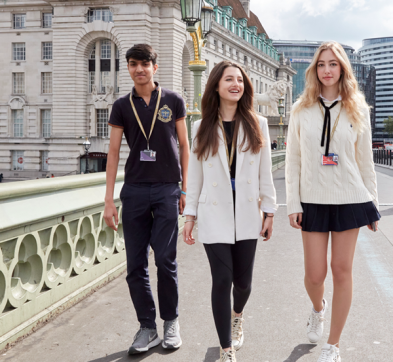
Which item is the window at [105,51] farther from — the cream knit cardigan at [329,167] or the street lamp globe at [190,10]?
the cream knit cardigan at [329,167]

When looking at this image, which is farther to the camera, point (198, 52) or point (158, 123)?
point (198, 52)

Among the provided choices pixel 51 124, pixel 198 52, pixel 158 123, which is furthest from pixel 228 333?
A: pixel 51 124

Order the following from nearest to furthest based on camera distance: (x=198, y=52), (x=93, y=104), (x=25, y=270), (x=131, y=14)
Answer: (x=25, y=270)
(x=198, y=52)
(x=131, y=14)
(x=93, y=104)

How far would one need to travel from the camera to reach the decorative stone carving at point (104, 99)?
2239 inches

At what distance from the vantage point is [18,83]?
60938mm

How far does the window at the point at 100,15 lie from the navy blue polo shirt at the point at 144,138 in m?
54.6

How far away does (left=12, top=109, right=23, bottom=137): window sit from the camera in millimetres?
60438

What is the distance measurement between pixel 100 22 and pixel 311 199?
55.2 m

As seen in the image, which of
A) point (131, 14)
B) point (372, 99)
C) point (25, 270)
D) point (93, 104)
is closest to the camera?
point (25, 270)

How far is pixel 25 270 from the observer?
4.33 metres

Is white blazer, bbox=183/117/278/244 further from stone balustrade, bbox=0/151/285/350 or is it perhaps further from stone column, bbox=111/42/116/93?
stone column, bbox=111/42/116/93

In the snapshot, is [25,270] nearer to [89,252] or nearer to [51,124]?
[89,252]

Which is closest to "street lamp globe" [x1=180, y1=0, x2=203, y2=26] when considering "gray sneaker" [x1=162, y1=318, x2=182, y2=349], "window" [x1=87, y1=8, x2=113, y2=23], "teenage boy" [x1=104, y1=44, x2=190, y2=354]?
"teenage boy" [x1=104, y1=44, x2=190, y2=354]

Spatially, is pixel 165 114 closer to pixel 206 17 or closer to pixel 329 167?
pixel 329 167
